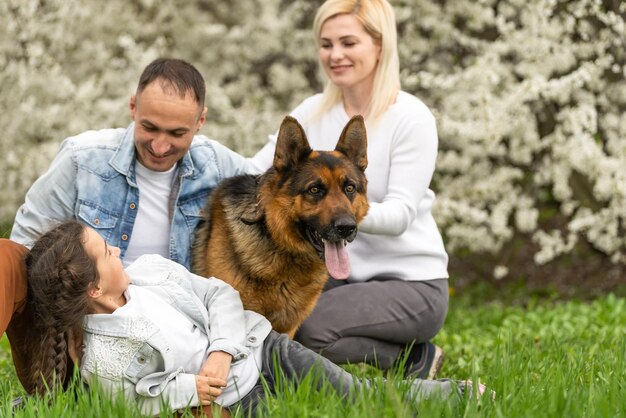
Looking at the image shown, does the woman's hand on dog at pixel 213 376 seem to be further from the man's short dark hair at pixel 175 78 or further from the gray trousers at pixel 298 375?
the man's short dark hair at pixel 175 78

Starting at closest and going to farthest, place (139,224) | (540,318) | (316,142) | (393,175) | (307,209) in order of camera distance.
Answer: (307,209), (139,224), (393,175), (316,142), (540,318)

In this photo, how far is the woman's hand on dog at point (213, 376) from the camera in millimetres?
3170

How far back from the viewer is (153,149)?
13.1ft

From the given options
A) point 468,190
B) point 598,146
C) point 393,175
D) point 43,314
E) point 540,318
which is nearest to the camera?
point 43,314

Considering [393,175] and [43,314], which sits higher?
[393,175]

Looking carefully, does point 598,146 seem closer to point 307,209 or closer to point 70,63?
point 307,209

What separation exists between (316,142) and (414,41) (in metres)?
4.30

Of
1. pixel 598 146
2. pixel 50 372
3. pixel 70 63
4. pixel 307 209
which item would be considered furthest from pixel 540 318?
pixel 70 63

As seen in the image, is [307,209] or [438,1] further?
[438,1]

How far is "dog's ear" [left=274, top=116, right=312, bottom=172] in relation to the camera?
12.6 ft

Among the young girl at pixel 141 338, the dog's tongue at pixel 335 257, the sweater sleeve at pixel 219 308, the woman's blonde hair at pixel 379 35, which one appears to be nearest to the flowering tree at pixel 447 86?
the woman's blonde hair at pixel 379 35

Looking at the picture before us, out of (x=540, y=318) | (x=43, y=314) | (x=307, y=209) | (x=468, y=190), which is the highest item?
(x=307, y=209)

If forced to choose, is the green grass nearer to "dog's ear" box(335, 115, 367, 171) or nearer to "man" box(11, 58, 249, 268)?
"man" box(11, 58, 249, 268)

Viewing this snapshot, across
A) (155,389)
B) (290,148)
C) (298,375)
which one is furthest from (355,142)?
(155,389)
